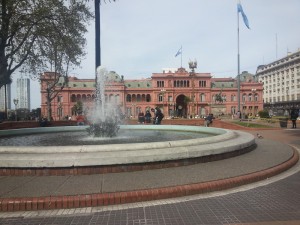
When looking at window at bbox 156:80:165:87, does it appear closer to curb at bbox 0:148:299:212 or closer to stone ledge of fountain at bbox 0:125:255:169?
stone ledge of fountain at bbox 0:125:255:169

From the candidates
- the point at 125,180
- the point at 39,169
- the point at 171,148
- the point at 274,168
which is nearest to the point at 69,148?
the point at 39,169

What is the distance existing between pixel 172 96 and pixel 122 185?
77365 millimetres

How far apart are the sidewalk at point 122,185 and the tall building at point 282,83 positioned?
95.2m

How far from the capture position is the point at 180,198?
5488 millimetres

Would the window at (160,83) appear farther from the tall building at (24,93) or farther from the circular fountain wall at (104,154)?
the tall building at (24,93)

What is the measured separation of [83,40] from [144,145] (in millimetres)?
21233

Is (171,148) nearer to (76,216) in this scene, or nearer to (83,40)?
(76,216)

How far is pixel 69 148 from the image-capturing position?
7047 mm

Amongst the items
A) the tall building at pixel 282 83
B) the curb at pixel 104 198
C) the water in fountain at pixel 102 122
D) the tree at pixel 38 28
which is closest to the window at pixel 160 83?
the tall building at pixel 282 83

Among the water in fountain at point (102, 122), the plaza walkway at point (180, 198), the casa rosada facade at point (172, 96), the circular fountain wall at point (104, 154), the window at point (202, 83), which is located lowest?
the plaza walkway at point (180, 198)

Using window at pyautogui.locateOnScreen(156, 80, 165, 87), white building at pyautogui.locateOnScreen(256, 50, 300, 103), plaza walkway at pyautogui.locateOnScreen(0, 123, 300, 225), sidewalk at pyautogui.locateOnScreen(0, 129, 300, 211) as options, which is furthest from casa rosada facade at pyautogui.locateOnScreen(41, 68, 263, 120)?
plaza walkway at pyautogui.locateOnScreen(0, 123, 300, 225)

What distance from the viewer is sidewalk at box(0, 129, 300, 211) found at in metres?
5.01

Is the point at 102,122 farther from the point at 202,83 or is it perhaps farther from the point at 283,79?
the point at 283,79

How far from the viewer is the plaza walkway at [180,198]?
453cm
